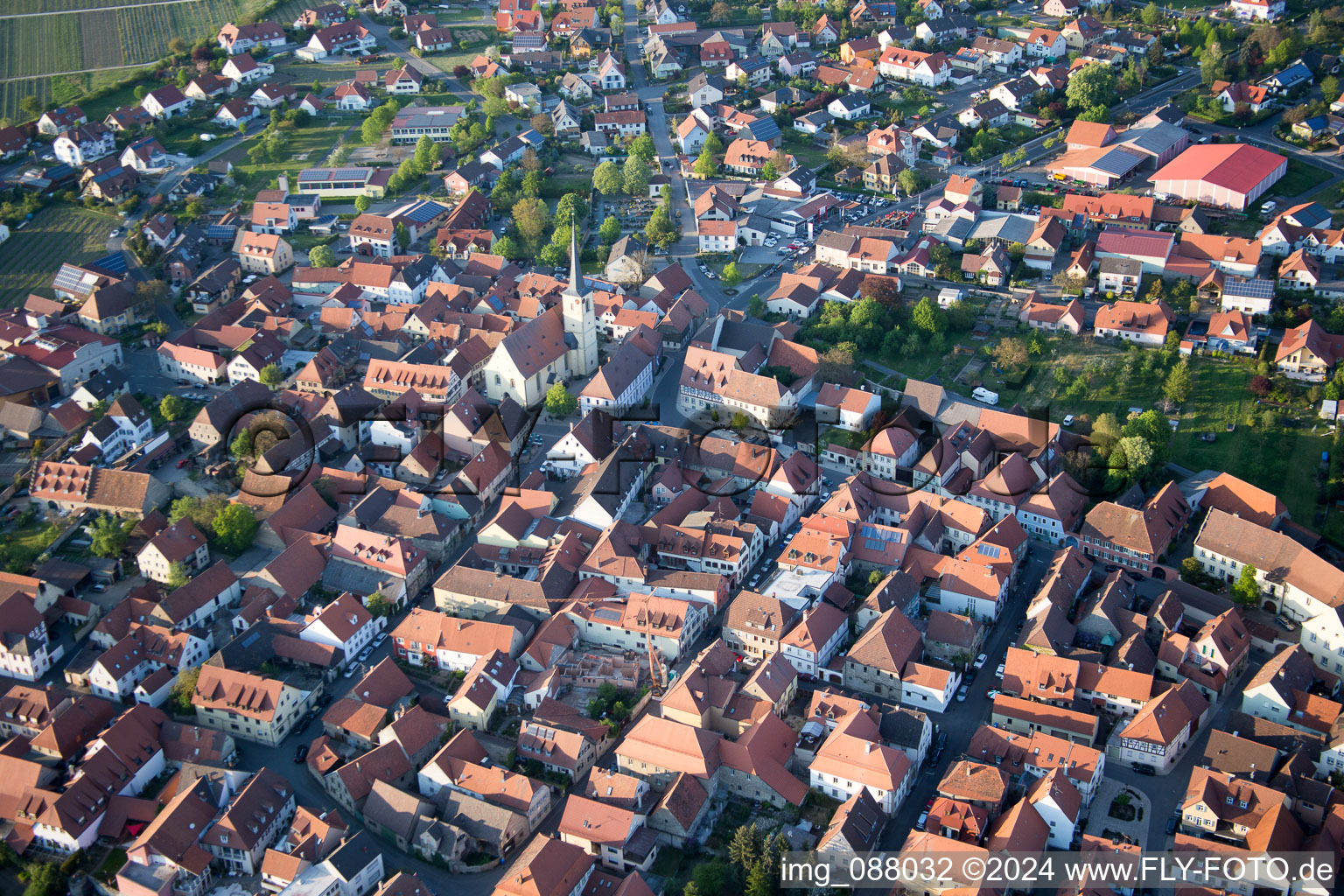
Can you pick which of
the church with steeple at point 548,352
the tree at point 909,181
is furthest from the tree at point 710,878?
the tree at point 909,181

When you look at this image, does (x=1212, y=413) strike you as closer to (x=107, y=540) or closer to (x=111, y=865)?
(x=111, y=865)

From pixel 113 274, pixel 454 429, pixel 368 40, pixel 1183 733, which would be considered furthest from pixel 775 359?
pixel 368 40

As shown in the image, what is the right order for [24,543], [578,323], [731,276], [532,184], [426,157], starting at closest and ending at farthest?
[24,543], [578,323], [731,276], [532,184], [426,157]

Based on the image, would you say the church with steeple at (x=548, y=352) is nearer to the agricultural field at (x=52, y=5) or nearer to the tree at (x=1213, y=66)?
the tree at (x=1213, y=66)

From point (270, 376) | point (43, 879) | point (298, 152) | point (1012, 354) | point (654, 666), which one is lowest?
point (43, 879)

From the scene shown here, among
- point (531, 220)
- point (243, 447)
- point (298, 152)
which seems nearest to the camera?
point (243, 447)

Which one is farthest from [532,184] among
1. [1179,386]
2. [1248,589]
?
[1248,589]

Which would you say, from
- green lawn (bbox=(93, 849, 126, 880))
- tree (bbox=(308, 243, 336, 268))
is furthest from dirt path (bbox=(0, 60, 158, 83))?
green lawn (bbox=(93, 849, 126, 880))
